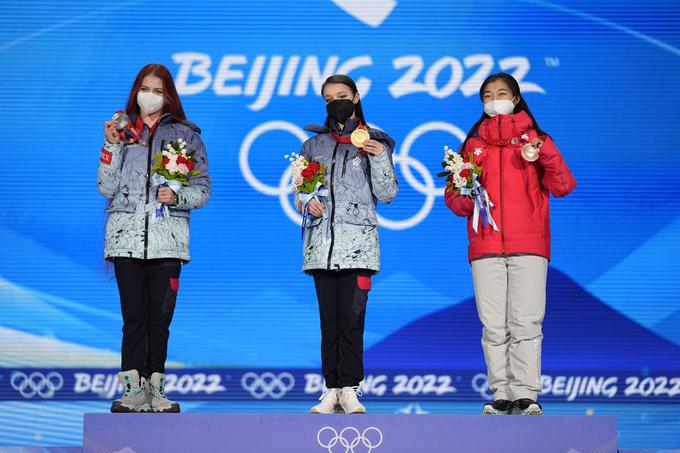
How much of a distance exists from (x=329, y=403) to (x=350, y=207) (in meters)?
0.87

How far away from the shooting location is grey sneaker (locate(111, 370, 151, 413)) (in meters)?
4.15

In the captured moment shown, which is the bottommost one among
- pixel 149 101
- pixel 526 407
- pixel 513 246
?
pixel 526 407

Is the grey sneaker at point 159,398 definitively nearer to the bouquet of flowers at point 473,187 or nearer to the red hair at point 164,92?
the red hair at point 164,92

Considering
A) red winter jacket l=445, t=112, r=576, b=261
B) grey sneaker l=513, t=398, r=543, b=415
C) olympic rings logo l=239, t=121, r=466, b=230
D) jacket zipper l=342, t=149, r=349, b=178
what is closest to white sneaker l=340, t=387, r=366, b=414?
grey sneaker l=513, t=398, r=543, b=415

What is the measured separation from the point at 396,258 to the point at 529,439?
7.92ft

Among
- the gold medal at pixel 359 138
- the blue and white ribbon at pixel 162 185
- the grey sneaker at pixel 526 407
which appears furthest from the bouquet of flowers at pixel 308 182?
the grey sneaker at pixel 526 407

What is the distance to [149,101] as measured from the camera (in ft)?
14.7

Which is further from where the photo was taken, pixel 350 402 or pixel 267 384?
pixel 267 384

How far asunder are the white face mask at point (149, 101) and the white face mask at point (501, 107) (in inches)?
59.4

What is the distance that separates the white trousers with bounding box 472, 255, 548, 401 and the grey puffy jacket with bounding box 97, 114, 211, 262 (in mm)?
1344

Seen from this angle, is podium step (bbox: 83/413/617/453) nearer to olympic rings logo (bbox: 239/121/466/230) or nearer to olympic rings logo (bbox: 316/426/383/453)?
olympic rings logo (bbox: 316/426/383/453)

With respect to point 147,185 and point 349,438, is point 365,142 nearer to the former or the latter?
point 147,185

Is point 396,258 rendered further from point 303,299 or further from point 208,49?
point 208,49

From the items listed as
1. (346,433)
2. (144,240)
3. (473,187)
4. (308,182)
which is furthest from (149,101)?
(346,433)
